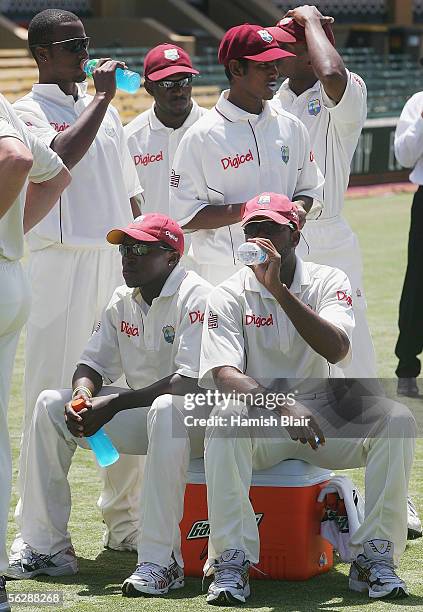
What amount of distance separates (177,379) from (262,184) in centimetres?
112

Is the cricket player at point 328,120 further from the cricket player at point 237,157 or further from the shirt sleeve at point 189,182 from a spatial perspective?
the shirt sleeve at point 189,182

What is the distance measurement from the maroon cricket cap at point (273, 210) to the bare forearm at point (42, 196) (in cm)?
69

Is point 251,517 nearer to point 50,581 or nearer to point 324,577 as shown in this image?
point 324,577

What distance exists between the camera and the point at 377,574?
14.7 ft

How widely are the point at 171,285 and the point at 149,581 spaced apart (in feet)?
3.75

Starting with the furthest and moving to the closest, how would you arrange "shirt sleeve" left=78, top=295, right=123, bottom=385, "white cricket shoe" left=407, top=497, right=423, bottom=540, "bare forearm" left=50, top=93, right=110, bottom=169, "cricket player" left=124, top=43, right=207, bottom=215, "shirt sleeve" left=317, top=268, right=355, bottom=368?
"cricket player" left=124, top=43, right=207, bottom=215 < "white cricket shoe" left=407, top=497, right=423, bottom=540 < "bare forearm" left=50, top=93, right=110, bottom=169 < "shirt sleeve" left=78, top=295, right=123, bottom=385 < "shirt sleeve" left=317, top=268, right=355, bottom=368

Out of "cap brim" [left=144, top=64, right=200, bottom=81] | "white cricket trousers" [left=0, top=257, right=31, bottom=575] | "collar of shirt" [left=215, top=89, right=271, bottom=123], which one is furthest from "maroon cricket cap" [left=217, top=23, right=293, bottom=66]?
"white cricket trousers" [left=0, top=257, right=31, bottom=575]

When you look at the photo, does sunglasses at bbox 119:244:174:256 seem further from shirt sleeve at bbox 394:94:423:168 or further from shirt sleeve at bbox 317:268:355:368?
shirt sleeve at bbox 394:94:423:168

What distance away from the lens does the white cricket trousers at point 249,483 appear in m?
4.50

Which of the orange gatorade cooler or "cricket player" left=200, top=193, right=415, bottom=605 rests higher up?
"cricket player" left=200, top=193, right=415, bottom=605

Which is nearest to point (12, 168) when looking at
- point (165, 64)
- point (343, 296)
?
point (343, 296)

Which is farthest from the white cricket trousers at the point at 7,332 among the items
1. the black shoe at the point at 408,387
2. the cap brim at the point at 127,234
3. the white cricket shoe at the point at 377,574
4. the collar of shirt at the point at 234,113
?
the black shoe at the point at 408,387

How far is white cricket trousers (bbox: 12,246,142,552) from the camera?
5.42 metres

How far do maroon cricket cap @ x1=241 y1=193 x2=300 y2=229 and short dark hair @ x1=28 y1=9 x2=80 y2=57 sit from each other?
119 cm
